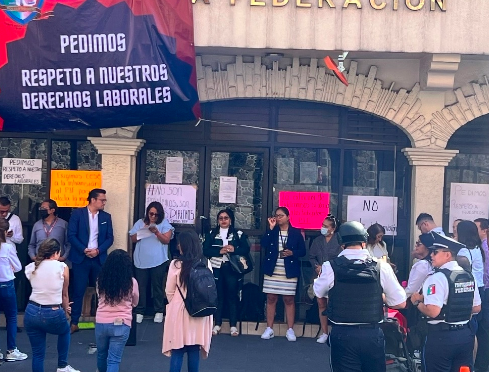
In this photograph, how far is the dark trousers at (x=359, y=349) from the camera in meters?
6.31

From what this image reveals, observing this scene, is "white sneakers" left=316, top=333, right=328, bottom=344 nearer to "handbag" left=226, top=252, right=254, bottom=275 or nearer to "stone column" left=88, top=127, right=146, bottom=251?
"handbag" left=226, top=252, right=254, bottom=275

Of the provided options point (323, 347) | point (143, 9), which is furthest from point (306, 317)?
point (143, 9)

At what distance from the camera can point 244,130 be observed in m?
10.7

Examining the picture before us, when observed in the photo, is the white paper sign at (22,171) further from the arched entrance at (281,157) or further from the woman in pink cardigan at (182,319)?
the woman in pink cardigan at (182,319)

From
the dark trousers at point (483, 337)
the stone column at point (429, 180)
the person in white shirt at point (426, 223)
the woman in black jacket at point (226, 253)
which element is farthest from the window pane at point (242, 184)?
the dark trousers at point (483, 337)

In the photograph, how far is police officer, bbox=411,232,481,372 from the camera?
6656 millimetres

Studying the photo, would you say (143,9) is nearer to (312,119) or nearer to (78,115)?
(78,115)

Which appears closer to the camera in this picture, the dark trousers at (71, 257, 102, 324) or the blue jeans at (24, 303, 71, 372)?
the blue jeans at (24, 303, 71, 372)

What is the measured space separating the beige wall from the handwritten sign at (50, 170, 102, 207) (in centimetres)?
284

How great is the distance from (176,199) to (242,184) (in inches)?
38.2

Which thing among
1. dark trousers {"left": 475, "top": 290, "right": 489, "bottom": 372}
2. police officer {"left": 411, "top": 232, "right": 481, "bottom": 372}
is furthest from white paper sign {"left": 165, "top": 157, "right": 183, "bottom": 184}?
police officer {"left": 411, "top": 232, "right": 481, "bottom": 372}

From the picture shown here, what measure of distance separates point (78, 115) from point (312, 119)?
3.30 m

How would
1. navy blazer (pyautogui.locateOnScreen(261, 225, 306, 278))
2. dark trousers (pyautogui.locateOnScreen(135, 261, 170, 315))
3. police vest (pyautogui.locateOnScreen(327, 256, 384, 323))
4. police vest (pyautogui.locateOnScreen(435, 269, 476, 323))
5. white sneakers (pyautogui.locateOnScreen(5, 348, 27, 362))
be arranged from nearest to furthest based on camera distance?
police vest (pyautogui.locateOnScreen(327, 256, 384, 323)), police vest (pyautogui.locateOnScreen(435, 269, 476, 323)), white sneakers (pyautogui.locateOnScreen(5, 348, 27, 362)), navy blazer (pyautogui.locateOnScreen(261, 225, 306, 278)), dark trousers (pyautogui.locateOnScreen(135, 261, 170, 315))

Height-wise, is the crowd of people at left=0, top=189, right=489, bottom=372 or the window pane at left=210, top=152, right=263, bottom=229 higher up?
the window pane at left=210, top=152, right=263, bottom=229
